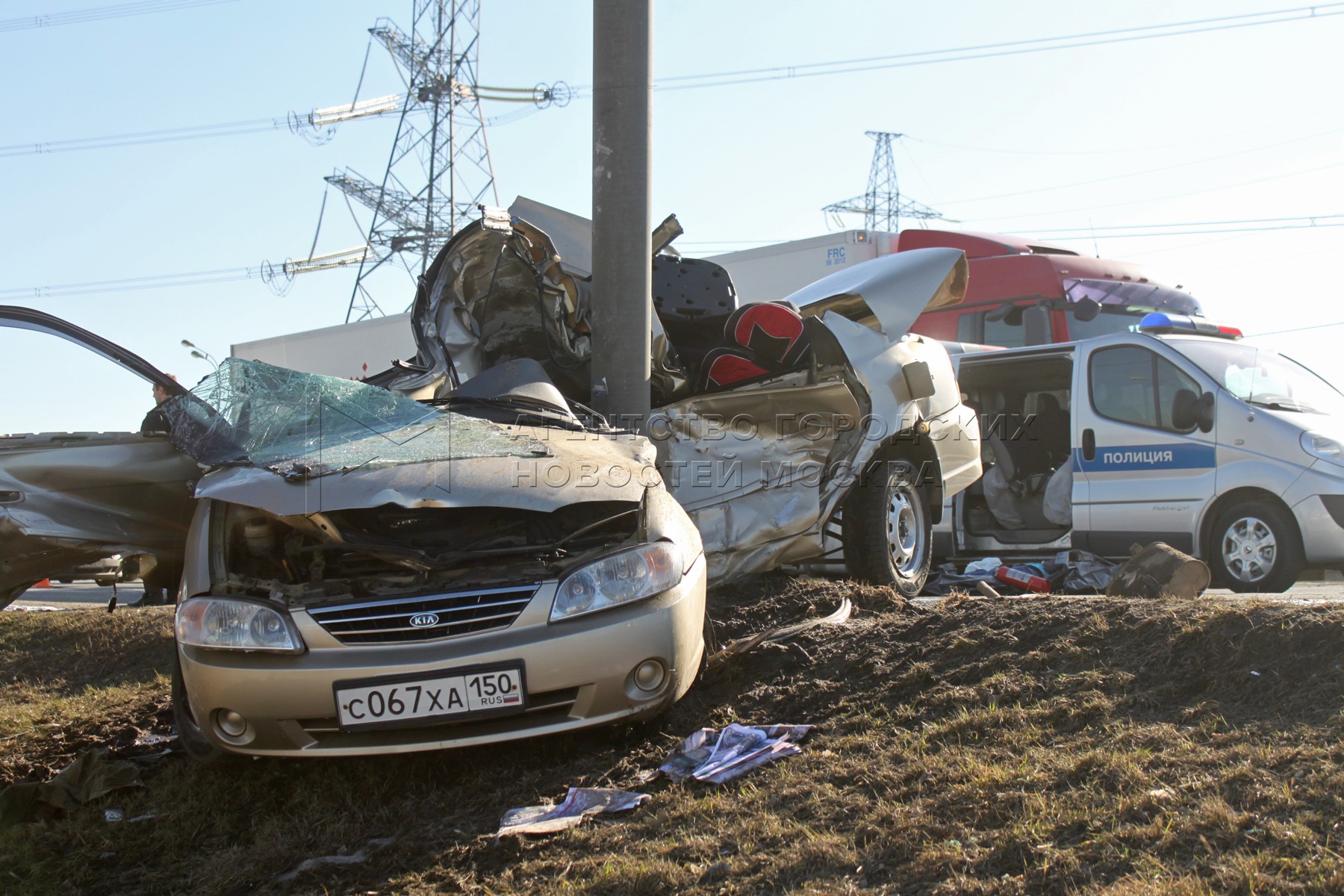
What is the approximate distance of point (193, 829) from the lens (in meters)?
3.34

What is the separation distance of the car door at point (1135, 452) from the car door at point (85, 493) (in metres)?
5.78

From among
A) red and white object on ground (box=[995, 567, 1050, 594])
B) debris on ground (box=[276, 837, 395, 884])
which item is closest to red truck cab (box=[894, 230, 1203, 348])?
red and white object on ground (box=[995, 567, 1050, 594])

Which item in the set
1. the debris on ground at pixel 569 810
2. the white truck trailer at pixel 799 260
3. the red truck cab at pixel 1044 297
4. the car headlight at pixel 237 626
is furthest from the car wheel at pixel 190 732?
the white truck trailer at pixel 799 260

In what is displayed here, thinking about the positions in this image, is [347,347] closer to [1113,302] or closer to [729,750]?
[1113,302]

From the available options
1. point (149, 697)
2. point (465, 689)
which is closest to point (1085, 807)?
point (465, 689)

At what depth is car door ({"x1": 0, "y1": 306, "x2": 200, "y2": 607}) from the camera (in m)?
4.16

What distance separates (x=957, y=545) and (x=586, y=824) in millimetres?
5455

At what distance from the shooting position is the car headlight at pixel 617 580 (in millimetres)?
3260

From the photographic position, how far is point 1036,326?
10.3m

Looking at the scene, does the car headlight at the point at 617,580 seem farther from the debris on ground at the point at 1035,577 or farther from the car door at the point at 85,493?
the debris on ground at the point at 1035,577

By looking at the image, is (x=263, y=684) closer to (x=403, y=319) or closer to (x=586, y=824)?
(x=586, y=824)

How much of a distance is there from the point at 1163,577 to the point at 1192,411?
6.34 feet

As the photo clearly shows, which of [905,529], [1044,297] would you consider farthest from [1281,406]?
[1044,297]

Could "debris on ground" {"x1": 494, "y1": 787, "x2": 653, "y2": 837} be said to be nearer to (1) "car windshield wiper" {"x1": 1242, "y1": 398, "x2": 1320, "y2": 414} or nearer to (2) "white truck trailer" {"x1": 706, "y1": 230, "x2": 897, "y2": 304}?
(1) "car windshield wiper" {"x1": 1242, "y1": 398, "x2": 1320, "y2": 414}
